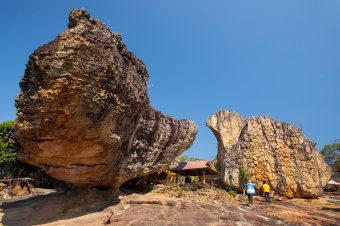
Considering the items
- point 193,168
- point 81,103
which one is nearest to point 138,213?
point 81,103

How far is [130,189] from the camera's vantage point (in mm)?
17859

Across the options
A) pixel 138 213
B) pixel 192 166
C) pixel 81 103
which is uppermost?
pixel 81 103

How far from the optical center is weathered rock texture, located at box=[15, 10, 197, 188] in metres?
10.2

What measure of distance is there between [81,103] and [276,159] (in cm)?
1677

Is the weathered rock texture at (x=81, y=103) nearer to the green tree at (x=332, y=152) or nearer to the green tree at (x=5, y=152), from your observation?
the green tree at (x=5, y=152)

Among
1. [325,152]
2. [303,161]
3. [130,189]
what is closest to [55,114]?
[130,189]

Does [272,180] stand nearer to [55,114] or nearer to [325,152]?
[55,114]

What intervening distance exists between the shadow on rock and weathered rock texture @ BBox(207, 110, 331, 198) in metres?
10.6

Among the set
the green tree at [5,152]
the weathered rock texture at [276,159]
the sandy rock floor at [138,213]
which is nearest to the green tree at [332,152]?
the weathered rock texture at [276,159]

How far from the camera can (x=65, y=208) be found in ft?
44.0

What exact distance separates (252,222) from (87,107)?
8513 millimetres

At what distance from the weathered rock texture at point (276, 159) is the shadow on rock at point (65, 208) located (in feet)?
34.8

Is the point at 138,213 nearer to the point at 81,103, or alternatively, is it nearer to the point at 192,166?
the point at 81,103

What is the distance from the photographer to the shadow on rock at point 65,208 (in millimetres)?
12781
